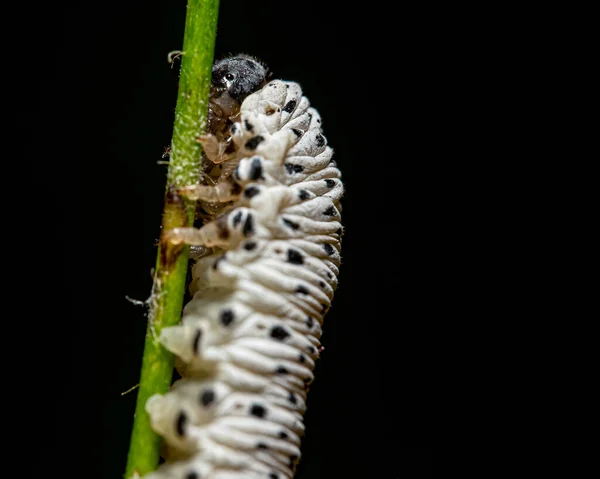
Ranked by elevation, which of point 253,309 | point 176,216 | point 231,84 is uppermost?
point 231,84

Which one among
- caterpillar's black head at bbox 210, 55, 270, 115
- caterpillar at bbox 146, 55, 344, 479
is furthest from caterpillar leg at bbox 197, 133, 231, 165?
caterpillar's black head at bbox 210, 55, 270, 115

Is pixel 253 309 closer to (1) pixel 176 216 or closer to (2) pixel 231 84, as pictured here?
(1) pixel 176 216

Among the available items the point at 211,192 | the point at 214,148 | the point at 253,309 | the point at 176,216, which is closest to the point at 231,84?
the point at 214,148

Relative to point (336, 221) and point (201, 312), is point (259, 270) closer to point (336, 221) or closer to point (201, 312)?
point (201, 312)

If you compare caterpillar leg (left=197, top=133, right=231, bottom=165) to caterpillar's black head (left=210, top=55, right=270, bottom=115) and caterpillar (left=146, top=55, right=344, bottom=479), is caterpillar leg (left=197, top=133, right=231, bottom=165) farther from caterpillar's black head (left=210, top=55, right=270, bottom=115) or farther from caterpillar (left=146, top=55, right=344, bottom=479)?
caterpillar's black head (left=210, top=55, right=270, bottom=115)

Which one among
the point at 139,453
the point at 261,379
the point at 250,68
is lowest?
the point at 139,453

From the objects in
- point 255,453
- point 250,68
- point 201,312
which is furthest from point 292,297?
point 250,68

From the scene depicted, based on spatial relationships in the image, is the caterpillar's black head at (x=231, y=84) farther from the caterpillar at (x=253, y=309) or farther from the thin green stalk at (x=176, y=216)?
the thin green stalk at (x=176, y=216)

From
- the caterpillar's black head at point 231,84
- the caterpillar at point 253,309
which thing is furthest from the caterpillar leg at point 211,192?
the caterpillar's black head at point 231,84
